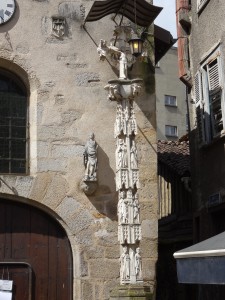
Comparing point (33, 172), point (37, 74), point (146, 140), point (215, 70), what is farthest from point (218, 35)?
point (33, 172)

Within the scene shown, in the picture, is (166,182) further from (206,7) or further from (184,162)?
(206,7)

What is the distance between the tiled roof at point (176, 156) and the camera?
15.3 meters

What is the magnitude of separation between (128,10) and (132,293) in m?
4.45

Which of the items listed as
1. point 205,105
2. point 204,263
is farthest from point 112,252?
point 205,105

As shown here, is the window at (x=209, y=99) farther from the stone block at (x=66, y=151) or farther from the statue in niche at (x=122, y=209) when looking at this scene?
the statue in niche at (x=122, y=209)

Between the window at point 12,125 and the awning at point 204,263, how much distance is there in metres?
3.69

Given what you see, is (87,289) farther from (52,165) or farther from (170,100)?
(170,100)

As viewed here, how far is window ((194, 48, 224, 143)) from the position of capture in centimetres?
1188

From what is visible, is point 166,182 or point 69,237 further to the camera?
point 166,182

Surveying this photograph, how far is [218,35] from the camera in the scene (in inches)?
471

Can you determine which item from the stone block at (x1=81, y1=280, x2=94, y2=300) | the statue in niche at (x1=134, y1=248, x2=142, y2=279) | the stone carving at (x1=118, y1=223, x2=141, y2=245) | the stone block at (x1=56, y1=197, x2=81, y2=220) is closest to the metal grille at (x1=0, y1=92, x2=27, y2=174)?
the stone block at (x1=56, y1=197, x2=81, y2=220)

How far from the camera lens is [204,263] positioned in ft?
21.9

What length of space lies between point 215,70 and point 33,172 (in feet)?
14.5

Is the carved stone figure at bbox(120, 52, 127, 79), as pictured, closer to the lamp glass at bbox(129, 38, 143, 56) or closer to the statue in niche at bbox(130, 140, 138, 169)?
the lamp glass at bbox(129, 38, 143, 56)
